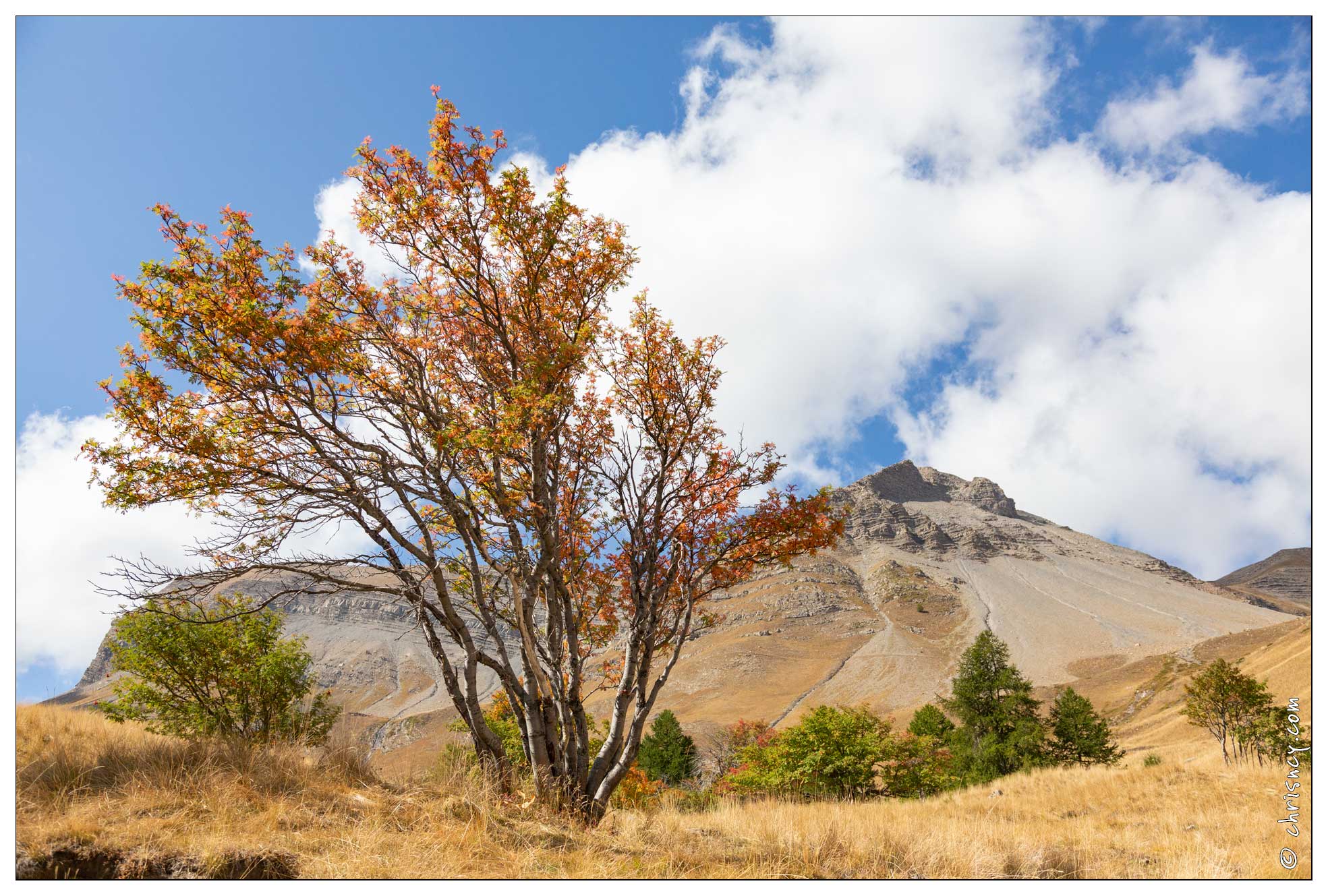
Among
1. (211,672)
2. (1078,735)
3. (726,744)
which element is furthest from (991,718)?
(211,672)

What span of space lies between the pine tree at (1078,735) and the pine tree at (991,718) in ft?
6.19

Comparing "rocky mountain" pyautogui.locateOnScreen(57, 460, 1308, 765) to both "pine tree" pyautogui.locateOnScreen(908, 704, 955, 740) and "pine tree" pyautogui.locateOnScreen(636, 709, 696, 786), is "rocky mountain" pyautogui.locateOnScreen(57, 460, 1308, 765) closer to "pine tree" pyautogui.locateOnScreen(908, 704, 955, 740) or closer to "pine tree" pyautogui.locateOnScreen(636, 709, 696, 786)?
"pine tree" pyautogui.locateOnScreen(636, 709, 696, 786)

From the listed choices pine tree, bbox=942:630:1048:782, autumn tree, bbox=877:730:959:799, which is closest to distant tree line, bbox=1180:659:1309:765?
pine tree, bbox=942:630:1048:782

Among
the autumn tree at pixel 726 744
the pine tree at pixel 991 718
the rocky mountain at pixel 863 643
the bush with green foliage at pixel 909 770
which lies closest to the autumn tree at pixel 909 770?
the bush with green foliage at pixel 909 770

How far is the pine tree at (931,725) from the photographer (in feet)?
170

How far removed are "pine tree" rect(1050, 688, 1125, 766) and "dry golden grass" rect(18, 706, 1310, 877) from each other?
4206cm

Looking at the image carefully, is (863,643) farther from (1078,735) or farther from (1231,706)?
(1231,706)

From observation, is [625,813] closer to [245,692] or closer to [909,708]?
[245,692]

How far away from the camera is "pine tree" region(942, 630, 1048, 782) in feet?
139

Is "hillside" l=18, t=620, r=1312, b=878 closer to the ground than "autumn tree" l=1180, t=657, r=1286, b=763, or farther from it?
Answer: farther from it

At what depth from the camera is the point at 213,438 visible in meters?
8.60

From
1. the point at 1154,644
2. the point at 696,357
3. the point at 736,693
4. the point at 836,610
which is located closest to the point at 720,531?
the point at 696,357

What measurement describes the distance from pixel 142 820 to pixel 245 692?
1272 centimetres

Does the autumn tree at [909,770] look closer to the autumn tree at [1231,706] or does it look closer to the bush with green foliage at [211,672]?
the autumn tree at [1231,706]
